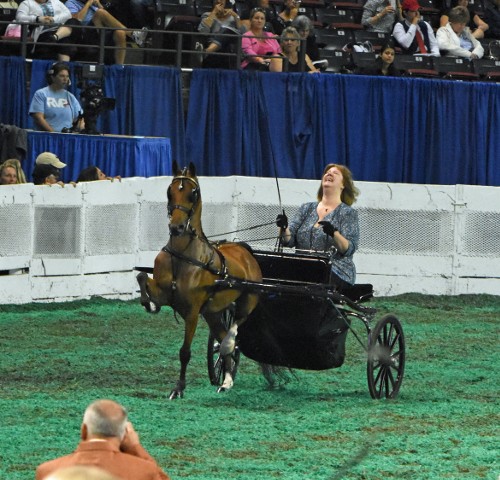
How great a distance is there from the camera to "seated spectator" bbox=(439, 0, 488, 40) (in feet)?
78.3

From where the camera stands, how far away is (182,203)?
10438 mm

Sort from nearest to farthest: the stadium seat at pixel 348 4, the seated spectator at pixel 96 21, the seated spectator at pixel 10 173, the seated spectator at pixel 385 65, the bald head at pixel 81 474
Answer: the bald head at pixel 81 474, the seated spectator at pixel 10 173, the seated spectator at pixel 96 21, the seated spectator at pixel 385 65, the stadium seat at pixel 348 4

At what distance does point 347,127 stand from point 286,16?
228cm

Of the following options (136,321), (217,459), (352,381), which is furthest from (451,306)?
(217,459)

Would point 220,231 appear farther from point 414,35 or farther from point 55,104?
point 414,35

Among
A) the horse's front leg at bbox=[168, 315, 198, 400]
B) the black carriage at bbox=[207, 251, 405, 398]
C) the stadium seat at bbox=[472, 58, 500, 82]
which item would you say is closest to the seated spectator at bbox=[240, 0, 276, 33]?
the stadium seat at bbox=[472, 58, 500, 82]

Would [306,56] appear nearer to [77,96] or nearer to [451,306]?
[77,96]

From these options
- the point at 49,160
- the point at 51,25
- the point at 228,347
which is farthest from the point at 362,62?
the point at 228,347

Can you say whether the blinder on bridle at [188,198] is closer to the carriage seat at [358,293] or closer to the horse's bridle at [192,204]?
the horse's bridle at [192,204]

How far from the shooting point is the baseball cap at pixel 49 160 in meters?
16.0

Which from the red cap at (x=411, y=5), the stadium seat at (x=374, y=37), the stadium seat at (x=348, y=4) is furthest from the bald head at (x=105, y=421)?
the stadium seat at (x=348, y=4)

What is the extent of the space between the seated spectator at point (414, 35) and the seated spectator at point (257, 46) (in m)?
2.91

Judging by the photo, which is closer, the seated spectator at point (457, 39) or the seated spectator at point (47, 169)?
the seated spectator at point (47, 169)

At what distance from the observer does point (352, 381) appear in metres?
11.7
